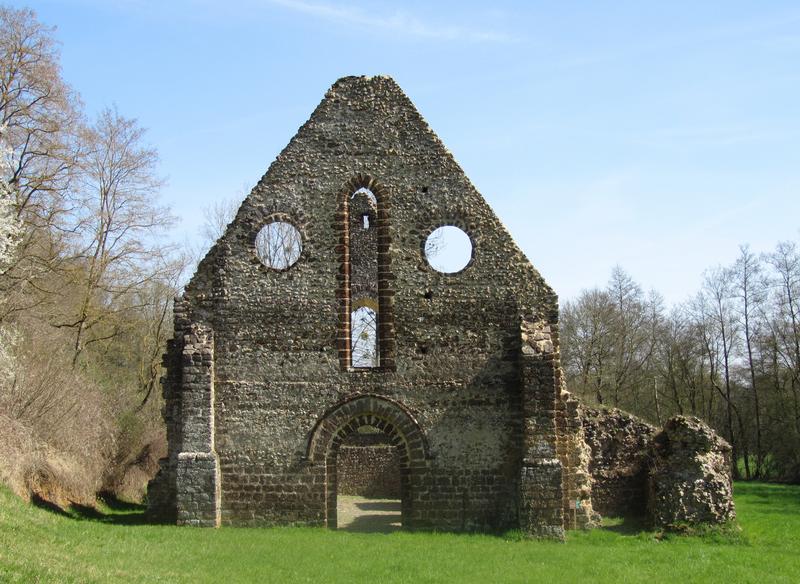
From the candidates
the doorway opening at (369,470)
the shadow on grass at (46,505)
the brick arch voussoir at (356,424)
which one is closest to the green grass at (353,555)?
the shadow on grass at (46,505)

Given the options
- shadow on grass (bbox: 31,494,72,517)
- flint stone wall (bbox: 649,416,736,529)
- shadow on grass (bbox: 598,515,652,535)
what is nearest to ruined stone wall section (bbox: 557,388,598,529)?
shadow on grass (bbox: 598,515,652,535)

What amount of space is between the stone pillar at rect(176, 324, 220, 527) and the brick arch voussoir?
5.99 feet

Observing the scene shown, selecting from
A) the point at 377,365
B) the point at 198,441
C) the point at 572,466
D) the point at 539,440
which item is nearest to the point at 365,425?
the point at 377,365

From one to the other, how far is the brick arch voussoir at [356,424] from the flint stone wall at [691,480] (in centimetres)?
470

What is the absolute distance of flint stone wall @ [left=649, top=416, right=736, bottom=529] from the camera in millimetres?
15695

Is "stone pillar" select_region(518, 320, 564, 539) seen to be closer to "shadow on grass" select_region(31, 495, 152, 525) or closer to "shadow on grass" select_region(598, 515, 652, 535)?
"shadow on grass" select_region(598, 515, 652, 535)

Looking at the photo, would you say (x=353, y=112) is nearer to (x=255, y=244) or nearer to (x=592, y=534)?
(x=255, y=244)

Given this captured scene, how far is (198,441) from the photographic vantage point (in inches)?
603

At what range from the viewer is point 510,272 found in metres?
16.3

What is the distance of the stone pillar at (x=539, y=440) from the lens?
588 inches

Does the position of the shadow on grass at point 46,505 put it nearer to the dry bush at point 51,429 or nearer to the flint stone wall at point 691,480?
the dry bush at point 51,429

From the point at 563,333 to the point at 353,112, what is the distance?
2541 centimetres

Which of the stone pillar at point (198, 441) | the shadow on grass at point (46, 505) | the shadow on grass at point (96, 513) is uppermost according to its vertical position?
the stone pillar at point (198, 441)

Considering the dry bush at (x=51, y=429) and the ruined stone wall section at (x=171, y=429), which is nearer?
the ruined stone wall section at (x=171, y=429)
